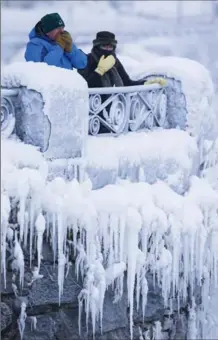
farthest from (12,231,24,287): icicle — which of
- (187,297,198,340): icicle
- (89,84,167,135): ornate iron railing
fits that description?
(187,297,198,340): icicle

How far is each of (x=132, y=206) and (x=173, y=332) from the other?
5.25 ft

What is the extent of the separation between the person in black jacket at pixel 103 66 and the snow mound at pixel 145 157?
0.64m

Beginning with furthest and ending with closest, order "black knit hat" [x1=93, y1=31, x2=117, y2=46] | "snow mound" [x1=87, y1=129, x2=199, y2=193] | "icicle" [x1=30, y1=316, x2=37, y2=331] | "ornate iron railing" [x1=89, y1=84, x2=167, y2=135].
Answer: "black knit hat" [x1=93, y1=31, x2=117, y2=46] → "ornate iron railing" [x1=89, y1=84, x2=167, y2=135] → "snow mound" [x1=87, y1=129, x2=199, y2=193] → "icicle" [x1=30, y1=316, x2=37, y2=331]

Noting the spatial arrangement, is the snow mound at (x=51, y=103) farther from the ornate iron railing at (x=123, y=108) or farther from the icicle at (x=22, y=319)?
the icicle at (x=22, y=319)

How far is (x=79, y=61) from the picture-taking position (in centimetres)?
737

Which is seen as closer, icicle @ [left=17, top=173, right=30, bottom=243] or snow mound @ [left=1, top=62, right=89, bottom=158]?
icicle @ [left=17, top=173, right=30, bottom=243]

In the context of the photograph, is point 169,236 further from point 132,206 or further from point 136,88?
point 136,88

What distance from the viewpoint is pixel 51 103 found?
609cm

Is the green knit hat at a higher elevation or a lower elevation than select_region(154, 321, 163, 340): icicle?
higher

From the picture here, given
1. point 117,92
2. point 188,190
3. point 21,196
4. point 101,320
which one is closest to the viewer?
point 21,196

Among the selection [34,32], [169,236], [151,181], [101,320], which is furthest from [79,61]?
[101,320]

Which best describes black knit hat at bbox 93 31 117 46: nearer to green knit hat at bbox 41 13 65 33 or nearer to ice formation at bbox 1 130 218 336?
green knit hat at bbox 41 13 65 33

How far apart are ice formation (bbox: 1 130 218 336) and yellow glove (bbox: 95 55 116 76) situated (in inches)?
50.2

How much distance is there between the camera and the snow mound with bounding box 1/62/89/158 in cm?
609
